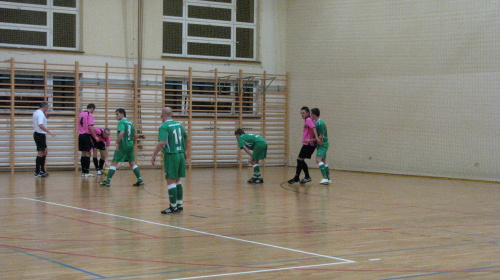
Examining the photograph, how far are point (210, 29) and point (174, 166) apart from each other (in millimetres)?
12393

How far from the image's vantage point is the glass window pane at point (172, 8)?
809 inches

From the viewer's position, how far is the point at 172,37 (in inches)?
816

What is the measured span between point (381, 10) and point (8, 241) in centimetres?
1460

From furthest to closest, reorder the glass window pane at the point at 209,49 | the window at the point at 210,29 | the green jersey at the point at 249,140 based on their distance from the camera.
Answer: the glass window pane at the point at 209,49, the window at the point at 210,29, the green jersey at the point at 249,140

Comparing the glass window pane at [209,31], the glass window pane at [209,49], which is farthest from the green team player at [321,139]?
the glass window pane at [209,31]

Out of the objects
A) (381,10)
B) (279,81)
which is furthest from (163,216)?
(279,81)

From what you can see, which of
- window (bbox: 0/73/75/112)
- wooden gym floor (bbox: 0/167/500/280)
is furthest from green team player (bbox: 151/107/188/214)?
window (bbox: 0/73/75/112)

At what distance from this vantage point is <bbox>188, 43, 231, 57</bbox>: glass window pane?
21094 mm

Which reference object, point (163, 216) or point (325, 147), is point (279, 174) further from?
point (163, 216)

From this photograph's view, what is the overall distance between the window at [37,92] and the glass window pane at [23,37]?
0.95 metres

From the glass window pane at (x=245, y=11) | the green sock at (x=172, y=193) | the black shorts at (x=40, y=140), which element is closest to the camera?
the green sock at (x=172, y=193)

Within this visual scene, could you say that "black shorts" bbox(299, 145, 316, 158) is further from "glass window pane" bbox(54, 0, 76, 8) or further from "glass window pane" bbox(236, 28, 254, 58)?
"glass window pane" bbox(54, 0, 76, 8)

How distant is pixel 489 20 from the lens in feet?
54.0

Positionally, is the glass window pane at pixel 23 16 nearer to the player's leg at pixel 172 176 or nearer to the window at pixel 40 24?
the window at pixel 40 24
